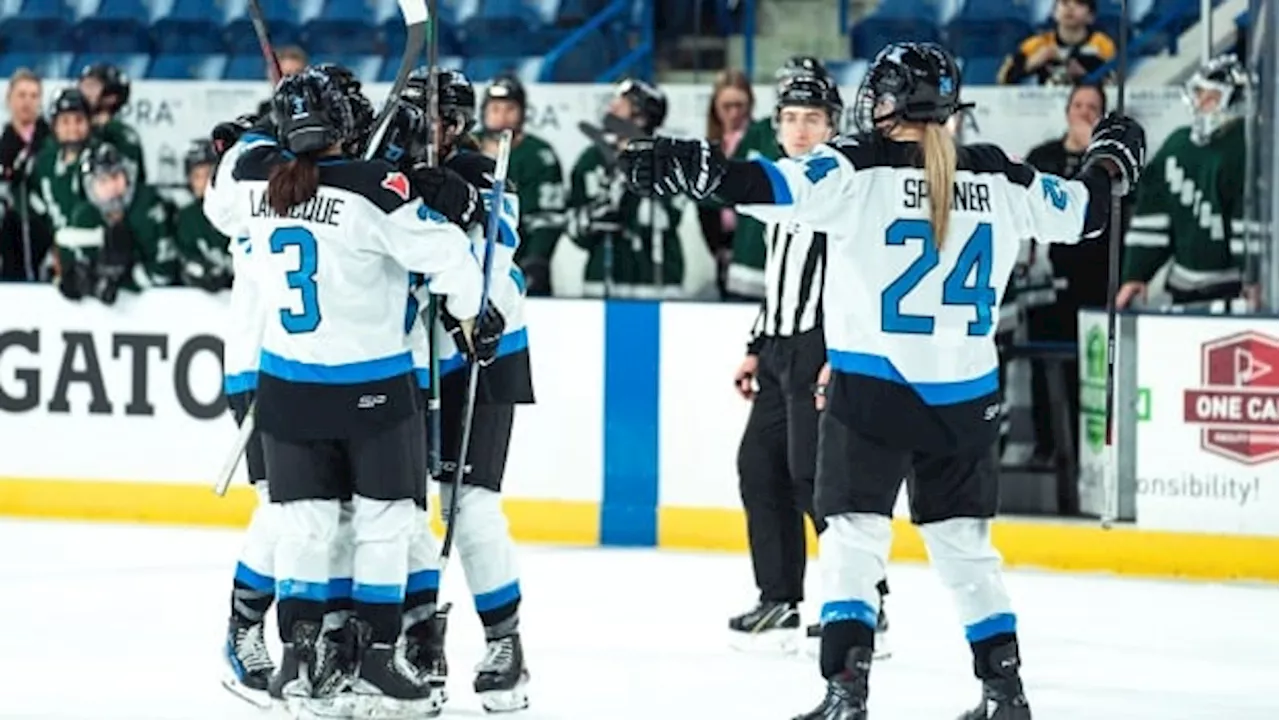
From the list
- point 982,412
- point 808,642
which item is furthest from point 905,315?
point 808,642

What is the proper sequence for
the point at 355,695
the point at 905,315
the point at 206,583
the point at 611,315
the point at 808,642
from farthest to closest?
the point at 611,315
the point at 206,583
the point at 808,642
the point at 355,695
the point at 905,315

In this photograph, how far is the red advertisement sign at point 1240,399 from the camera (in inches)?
339

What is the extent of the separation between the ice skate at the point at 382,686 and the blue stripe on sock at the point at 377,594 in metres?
0.07

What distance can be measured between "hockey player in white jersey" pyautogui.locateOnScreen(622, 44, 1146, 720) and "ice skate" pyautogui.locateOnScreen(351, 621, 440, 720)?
0.90 metres

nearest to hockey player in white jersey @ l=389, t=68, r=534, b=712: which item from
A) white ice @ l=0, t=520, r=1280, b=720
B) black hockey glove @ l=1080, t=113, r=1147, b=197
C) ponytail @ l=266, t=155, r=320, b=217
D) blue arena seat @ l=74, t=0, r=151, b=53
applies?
white ice @ l=0, t=520, r=1280, b=720

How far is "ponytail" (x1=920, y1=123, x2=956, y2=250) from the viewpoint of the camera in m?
5.73

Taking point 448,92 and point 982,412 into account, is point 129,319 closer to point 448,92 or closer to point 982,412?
point 448,92

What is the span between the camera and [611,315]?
30.5 ft

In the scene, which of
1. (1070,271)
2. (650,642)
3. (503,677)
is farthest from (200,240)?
(503,677)

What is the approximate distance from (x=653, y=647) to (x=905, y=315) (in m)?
1.95

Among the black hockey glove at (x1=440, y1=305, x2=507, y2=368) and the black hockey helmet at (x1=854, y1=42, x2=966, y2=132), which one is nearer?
the black hockey helmet at (x1=854, y1=42, x2=966, y2=132)

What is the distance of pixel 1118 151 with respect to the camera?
6.06 metres

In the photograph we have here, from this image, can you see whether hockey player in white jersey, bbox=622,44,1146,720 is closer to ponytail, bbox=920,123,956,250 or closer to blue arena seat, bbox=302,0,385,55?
ponytail, bbox=920,123,956,250

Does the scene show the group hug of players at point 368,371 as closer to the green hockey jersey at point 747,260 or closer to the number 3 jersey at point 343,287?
the number 3 jersey at point 343,287
